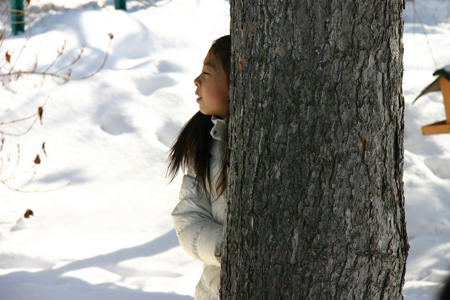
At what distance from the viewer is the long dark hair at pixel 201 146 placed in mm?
1482

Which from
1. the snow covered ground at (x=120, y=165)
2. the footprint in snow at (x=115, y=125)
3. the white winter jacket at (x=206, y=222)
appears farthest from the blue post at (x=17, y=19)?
the white winter jacket at (x=206, y=222)

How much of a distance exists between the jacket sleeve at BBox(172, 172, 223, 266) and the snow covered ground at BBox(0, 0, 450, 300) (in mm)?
1715

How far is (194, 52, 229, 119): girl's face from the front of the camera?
1.48m

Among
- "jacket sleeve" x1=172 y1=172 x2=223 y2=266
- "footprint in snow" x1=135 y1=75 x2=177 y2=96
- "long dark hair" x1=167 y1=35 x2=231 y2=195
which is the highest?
"footprint in snow" x1=135 y1=75 x2=177 y2=96

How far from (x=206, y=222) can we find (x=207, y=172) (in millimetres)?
192

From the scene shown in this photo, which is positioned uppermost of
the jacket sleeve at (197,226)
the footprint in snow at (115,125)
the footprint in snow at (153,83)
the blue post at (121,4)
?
the blue post at (121,4)

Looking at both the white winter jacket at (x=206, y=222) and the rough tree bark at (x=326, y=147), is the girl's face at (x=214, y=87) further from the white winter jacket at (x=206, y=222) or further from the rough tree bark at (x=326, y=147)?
the rough tree bark at (x=326, y=147)

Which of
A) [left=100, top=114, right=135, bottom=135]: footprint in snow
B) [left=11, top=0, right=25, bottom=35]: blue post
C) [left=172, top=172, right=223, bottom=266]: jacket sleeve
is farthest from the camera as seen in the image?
[left=11, top=0, right=25, bottom=35]: blue post

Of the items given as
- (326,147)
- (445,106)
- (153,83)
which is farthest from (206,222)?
(153,83)

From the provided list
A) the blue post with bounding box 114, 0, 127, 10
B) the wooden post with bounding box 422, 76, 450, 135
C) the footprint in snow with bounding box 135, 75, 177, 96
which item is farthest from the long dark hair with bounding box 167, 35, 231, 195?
the blue post with bounding box 114, 0, 127, 10

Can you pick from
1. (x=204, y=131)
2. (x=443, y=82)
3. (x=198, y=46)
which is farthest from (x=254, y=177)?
(x=198, y=46)

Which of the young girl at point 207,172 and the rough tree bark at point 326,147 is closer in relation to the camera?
the rough tree bark at point 326,147

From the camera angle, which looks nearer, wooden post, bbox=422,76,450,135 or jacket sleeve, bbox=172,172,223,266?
jacket sleeve, bbox=172,172,223,266

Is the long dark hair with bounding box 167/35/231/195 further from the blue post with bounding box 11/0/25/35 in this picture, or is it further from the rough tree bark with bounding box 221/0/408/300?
the blue post with bounding box 11/0/25/35
